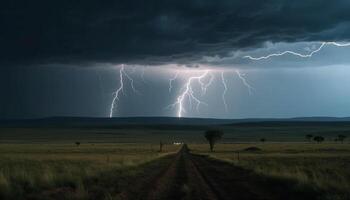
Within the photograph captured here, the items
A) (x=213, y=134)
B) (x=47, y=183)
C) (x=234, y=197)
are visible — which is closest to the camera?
(x=234, y=197)

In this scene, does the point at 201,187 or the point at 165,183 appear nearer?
the point at 201,187

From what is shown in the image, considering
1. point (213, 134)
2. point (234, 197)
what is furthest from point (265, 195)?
point (213, 134)

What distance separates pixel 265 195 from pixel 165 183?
6.55 metres

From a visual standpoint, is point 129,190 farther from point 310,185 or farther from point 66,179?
point 310,185

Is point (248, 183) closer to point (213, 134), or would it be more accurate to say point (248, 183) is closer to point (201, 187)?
point (201, 187)

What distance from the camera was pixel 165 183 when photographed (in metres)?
24.9

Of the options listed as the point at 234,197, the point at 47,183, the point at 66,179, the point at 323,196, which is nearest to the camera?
the point at 323,196

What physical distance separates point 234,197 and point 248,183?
671 cm

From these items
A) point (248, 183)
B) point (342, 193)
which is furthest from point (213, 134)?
point (342, 193)

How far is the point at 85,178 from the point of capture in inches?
1016

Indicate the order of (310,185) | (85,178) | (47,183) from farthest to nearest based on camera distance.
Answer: (85,178)
(47,183)
(310,185)

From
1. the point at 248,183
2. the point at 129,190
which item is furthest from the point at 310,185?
the point at 129,190

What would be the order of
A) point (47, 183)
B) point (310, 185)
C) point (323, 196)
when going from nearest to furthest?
1. point (323, 196)
2. point (310, 185)
3. point (47, 183)

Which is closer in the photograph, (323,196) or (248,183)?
(323,196)
